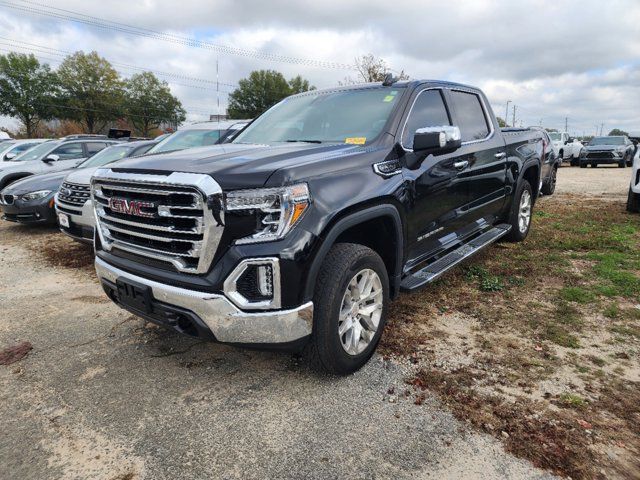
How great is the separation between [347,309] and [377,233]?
0.64 metres

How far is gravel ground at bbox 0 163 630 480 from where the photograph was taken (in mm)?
2146

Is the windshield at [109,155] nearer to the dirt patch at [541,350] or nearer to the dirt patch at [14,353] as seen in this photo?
the dirt patch at [14,353]

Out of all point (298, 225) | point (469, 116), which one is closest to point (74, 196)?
point (298, 225)

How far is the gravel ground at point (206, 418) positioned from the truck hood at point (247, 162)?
1.30 m

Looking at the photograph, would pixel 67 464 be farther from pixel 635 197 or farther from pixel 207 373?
pixel 635 197

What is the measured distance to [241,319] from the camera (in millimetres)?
2342

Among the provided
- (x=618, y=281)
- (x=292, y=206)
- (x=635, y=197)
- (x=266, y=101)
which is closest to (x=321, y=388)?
(x=292, y=206)

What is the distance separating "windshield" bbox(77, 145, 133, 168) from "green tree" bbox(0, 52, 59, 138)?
44376mm

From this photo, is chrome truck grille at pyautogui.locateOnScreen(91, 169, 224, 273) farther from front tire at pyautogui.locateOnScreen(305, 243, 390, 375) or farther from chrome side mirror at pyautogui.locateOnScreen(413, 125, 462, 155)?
chrome side mirror at pyautogui.locateOnScreen(413, 125, 462, 155)

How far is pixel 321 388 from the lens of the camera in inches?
109

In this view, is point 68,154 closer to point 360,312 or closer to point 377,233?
point 377,233

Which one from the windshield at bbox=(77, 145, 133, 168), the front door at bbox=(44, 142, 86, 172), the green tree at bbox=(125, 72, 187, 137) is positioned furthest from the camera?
the green tree at bbox=(125, 72, 187, 137)

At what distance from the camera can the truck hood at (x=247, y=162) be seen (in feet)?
7.79

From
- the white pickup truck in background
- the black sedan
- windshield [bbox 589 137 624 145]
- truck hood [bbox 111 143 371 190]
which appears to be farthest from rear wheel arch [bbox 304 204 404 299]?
windshield [bbox 589 137 624 145]
